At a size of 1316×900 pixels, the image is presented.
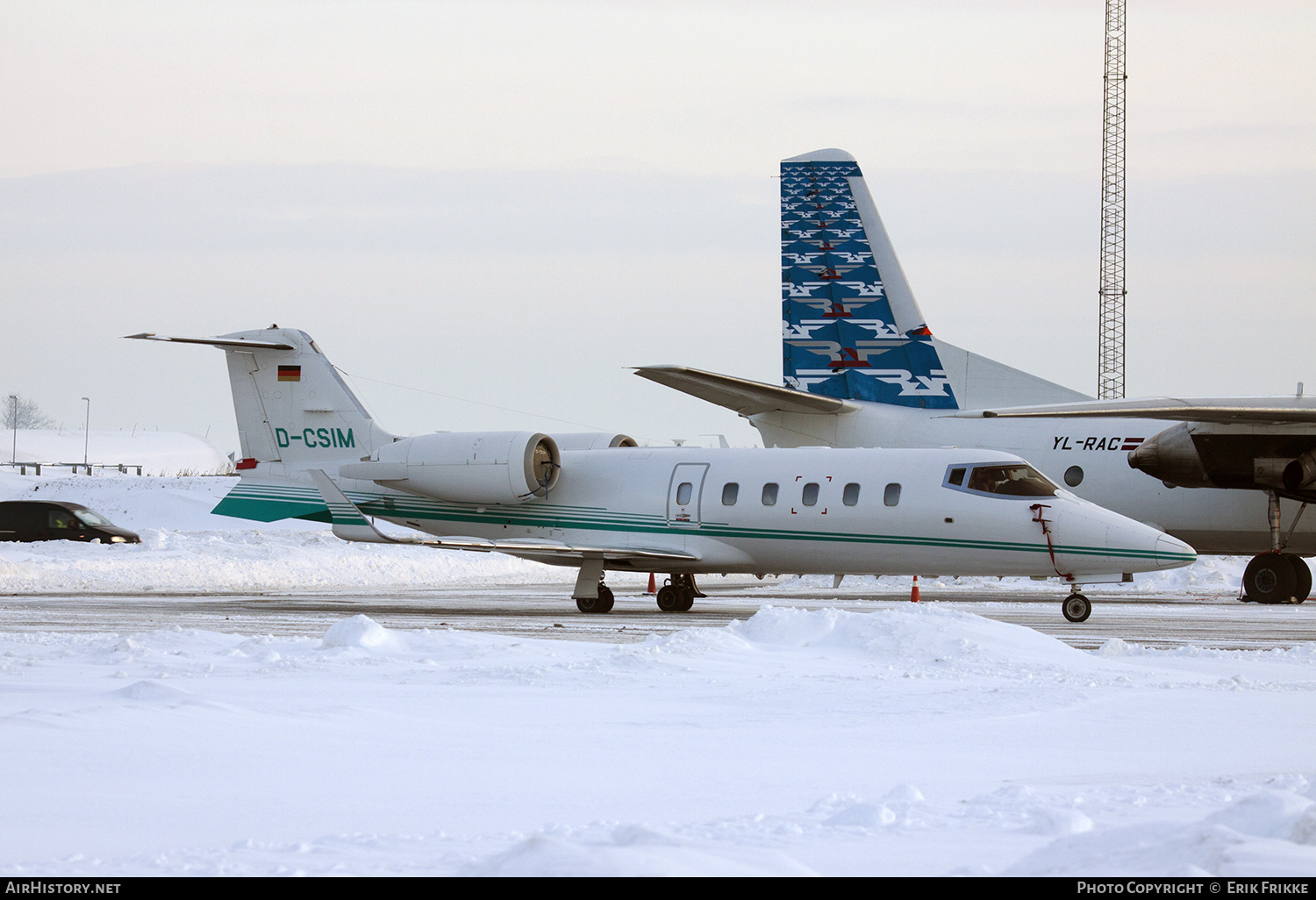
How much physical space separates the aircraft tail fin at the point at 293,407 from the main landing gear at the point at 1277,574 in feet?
45.5

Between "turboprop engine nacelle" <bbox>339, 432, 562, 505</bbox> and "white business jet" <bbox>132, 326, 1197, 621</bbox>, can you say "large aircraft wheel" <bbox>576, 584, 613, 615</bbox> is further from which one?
"turboprop engine nacelle" <bbox>339, 432, 562, 505</bbox>

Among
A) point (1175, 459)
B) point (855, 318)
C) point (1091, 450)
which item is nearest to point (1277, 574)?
point (1175, 459)

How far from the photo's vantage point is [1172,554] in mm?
17141

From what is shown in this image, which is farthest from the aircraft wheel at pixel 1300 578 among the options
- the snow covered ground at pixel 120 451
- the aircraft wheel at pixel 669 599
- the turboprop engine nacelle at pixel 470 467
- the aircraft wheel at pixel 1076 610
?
the snow covered ground at pixel 120 451

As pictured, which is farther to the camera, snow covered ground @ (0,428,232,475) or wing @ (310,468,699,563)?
snow covered ground @ (0,428,232,475)

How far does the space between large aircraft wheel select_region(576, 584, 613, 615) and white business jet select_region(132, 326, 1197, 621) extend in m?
0.03

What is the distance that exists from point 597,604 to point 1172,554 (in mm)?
7735

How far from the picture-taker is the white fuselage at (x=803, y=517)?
17.9m

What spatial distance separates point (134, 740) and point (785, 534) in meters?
13.4

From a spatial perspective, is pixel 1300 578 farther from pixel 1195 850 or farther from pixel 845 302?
pixel 1195 850

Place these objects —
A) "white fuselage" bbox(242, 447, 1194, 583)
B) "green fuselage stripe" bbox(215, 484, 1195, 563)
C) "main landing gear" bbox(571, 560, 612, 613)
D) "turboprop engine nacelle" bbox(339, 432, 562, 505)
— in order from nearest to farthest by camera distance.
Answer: "white fuselage" bbox(242, 447, 1194, 583), "green fuselage stripe" bbox(215, 484, 1195, 563), "main landing gear" bbox(571, 560, 612, 613), "turboprop engine nacelle" bbox(339, 432, 562, 505)

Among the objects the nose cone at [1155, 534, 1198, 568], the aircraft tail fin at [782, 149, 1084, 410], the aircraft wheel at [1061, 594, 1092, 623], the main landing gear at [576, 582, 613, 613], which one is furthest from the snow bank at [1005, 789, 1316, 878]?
the aircraft tail fin at [782, 149, 1084, 410]

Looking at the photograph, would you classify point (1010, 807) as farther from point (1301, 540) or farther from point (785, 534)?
point (1301, 540)

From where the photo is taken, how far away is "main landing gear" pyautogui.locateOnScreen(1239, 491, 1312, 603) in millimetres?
21641
